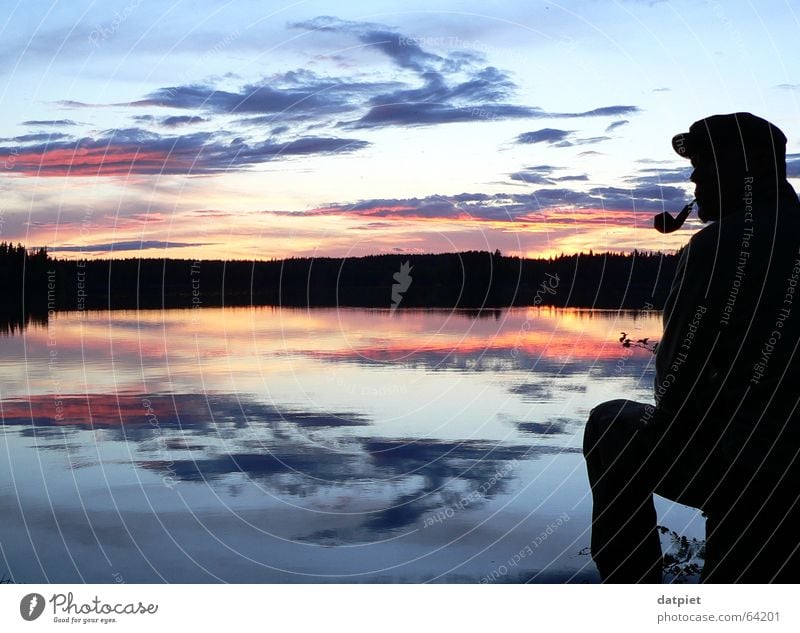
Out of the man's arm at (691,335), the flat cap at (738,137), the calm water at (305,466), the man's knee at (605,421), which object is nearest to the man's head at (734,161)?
the flat cap at (738,137)

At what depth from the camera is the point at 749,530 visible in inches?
227

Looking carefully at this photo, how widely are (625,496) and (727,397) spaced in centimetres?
82

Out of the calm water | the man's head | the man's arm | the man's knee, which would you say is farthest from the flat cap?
the calm water

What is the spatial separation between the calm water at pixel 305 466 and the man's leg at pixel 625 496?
264 centimetres

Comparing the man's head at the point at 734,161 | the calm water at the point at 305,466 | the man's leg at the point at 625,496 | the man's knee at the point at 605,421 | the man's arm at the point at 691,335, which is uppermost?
the man's head at the point at 734,161

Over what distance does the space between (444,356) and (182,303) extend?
132ft

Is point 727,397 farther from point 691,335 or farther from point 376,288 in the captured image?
point 376,288

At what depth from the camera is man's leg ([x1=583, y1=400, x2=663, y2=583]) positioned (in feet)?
19.8

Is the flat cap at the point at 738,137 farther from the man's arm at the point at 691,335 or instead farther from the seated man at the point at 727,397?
the man's arm at the point at 691,335

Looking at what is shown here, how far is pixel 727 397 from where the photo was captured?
5.74 metres

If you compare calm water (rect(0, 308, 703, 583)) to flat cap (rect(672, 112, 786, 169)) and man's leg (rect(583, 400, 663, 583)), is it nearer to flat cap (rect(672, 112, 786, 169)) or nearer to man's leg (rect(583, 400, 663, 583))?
man's leg (rect(583, 400, 663, 583))

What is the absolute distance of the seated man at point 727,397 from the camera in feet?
18.6

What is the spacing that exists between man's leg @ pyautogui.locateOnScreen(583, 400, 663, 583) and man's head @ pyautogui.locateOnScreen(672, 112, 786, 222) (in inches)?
50.0
